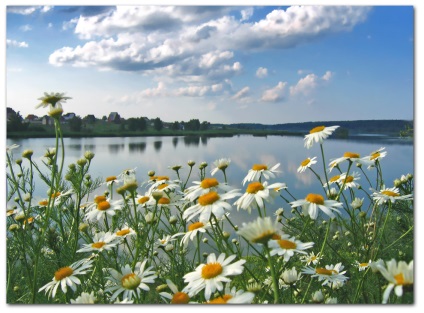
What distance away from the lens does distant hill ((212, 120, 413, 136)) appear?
7.93ft

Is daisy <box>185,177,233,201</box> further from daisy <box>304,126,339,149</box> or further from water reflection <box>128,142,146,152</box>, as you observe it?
water reflection <box>128,142,146,152</box>

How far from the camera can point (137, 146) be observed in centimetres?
262

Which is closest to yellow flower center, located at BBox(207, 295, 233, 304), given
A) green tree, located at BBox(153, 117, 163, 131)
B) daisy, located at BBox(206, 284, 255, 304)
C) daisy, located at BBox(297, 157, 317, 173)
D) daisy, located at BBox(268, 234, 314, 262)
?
daisy, located at BBox(206, 284, 255, 304)

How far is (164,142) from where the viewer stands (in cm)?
257

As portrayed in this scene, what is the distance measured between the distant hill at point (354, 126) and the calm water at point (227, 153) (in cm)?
6

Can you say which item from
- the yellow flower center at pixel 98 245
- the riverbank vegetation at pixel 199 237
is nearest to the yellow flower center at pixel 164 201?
the riverbank vegetation at pixel 199 237

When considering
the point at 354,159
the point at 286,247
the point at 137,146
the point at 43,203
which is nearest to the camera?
the point at 286,247

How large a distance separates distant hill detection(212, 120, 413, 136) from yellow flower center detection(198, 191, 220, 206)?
949mm

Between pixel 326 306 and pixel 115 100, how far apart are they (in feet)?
5.17

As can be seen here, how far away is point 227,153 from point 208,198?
2.88ft

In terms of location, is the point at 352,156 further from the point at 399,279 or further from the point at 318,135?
the point at 399,279

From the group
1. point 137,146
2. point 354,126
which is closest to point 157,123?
point 137,146

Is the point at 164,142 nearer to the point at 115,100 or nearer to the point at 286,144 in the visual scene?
the point at 115,100
